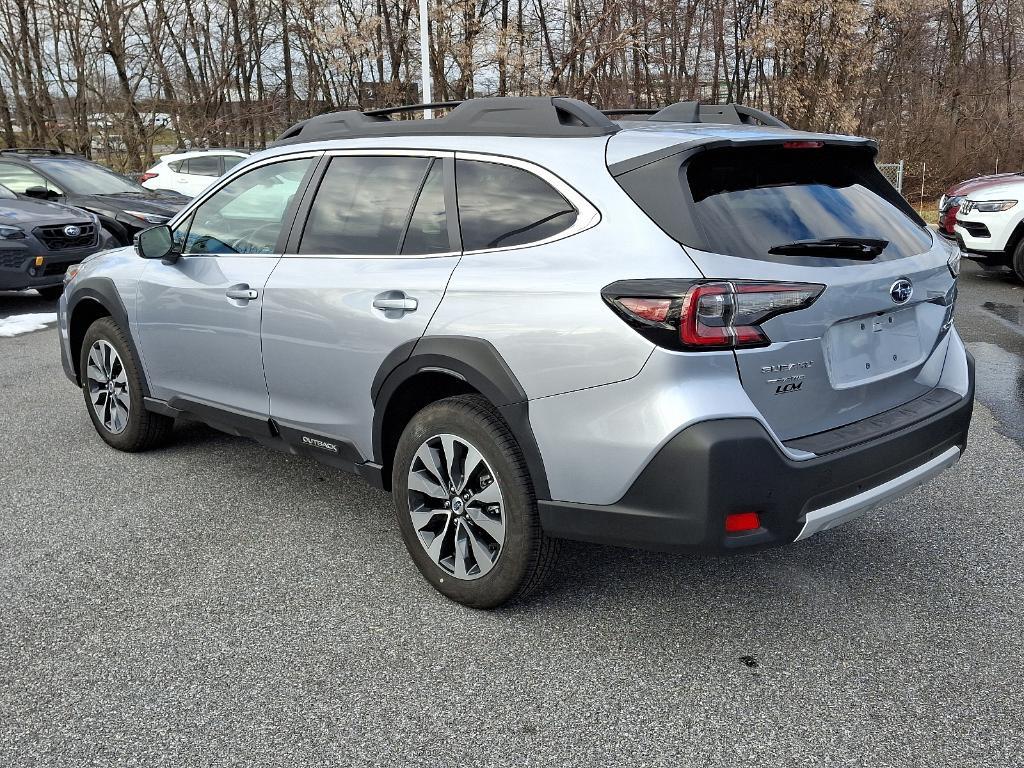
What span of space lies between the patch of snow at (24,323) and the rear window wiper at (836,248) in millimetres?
8653

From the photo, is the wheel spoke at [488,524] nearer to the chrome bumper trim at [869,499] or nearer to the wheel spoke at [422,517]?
the wheel spoke at [422,517]

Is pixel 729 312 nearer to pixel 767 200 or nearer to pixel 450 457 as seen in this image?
pixel 767 200

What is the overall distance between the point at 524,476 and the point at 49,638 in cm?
174

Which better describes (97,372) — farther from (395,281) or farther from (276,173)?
(395,281)

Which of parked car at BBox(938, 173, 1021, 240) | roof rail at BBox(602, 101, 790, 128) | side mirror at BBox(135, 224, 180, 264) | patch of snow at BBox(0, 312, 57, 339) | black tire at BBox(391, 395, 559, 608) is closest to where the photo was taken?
black tire at BBox(391, 395, 559, 608)

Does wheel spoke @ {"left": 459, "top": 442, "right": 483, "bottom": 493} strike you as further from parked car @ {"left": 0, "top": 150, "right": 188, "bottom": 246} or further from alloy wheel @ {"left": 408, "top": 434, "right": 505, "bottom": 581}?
parked car @ {"left": 0, "top": 150, "right": 188, "bottom": 246}

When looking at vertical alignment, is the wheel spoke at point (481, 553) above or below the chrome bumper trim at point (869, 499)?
below

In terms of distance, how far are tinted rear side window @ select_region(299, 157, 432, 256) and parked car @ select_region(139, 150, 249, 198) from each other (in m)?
14.0

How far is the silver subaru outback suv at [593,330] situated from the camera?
2727 millimetres

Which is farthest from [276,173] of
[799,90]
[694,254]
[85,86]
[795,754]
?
[85,86]

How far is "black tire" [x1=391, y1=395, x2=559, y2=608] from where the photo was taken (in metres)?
3.08

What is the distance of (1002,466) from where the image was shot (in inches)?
191

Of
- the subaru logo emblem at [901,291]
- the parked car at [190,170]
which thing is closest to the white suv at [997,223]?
the subaru logo emblem at [901,291]

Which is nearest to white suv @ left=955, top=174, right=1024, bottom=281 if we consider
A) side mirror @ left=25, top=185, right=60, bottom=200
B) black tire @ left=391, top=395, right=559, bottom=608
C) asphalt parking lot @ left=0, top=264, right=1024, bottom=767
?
asphalt parking lot @ left=0, top=264, right=1024, bottom=767
